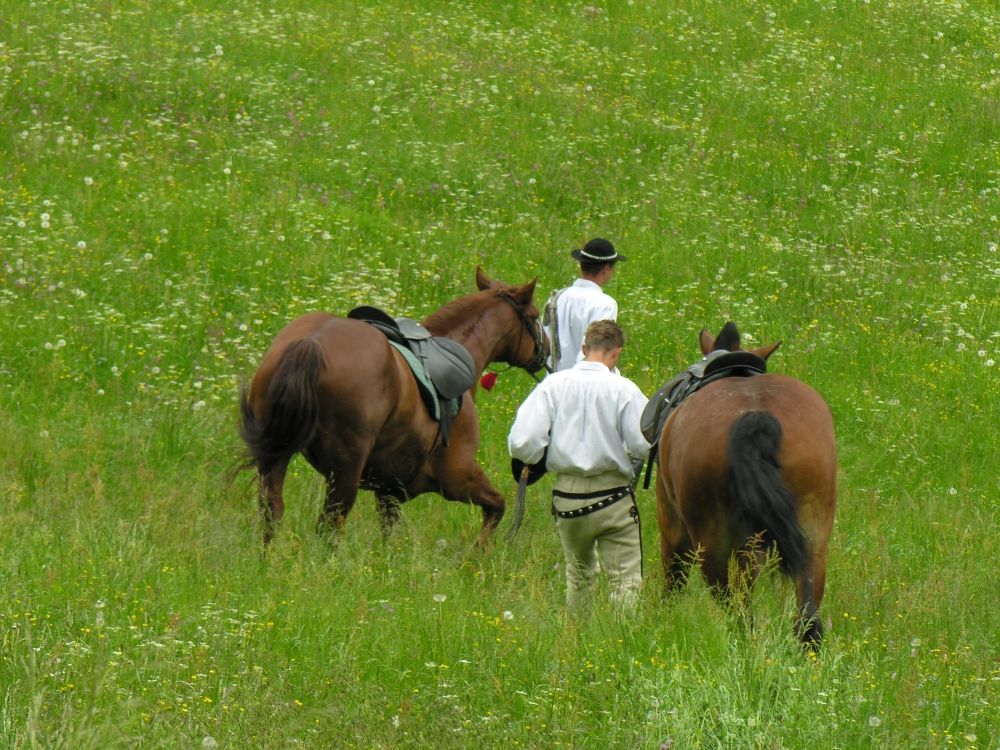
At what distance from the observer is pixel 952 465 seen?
1148 cm

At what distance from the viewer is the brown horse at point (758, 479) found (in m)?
6.20

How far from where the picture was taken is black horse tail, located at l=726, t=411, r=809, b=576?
6172 millimetres

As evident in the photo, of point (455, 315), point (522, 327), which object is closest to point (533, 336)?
A: point (522, 327)

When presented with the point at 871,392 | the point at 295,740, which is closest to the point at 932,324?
the point at 871,392

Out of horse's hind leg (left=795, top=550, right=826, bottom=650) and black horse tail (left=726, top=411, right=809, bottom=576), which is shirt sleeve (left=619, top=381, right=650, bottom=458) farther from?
horse's hind leg (left=795, top=550, right=826, bottom=650)

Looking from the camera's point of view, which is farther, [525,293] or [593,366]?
[525,293]

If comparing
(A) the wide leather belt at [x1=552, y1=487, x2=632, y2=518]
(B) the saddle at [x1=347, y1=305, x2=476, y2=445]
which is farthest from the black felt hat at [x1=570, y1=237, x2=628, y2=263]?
(A) the wide leather belt at [x1=552, y1=487, x2=632, y2=518]

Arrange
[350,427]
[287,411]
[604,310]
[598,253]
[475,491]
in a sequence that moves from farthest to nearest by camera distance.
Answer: [598,253] → [604,310] → [475,491] → [350,427] → [287,411]

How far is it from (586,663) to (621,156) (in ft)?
41.3

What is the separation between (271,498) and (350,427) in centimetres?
65

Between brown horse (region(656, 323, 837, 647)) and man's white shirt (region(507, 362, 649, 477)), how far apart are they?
43 centimetres

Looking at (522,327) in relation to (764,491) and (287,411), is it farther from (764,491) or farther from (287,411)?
(764,491)

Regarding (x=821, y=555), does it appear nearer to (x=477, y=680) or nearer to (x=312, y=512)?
(x=477, y=680)

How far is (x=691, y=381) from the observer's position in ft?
24.3
